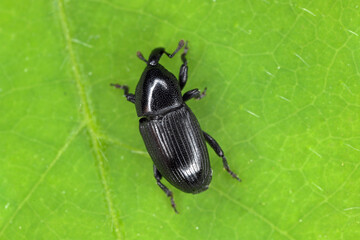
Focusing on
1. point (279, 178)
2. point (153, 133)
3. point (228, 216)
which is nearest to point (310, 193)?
point (279, 178)

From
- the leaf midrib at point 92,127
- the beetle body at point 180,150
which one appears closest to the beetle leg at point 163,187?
the beetle body at point 180,150

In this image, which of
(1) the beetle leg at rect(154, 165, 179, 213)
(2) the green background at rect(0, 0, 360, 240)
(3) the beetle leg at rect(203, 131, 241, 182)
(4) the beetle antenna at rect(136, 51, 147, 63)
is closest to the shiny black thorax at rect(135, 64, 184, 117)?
(4) the beetle antenna at rect(136, 51, 147, 63)

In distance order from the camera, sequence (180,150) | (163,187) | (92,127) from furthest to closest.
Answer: (163,187) < (92,127) < (180,150)

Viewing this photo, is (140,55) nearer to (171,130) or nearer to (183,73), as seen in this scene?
(183,73)

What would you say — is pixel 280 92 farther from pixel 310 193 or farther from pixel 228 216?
pixel 228 216

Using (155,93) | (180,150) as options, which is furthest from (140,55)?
(180,150)

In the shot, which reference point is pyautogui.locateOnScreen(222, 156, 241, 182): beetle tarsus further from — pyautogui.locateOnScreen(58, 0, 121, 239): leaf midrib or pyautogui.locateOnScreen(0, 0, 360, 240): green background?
pyautogui.locateOnScreen(58, 0, 121, 239): leaf midrib
